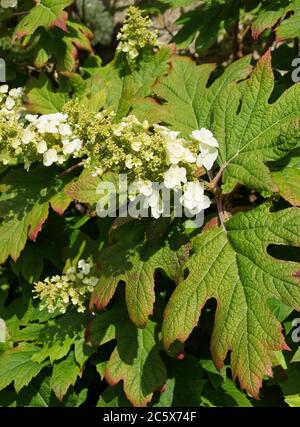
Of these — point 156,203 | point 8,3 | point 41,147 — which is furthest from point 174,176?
point 8,3

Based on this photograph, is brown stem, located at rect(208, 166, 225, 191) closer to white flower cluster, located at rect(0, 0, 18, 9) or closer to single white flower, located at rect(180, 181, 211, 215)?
single white flower, located at rect(180, 181, 211, 215)

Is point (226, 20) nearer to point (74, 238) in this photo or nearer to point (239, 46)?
point (239, 46)

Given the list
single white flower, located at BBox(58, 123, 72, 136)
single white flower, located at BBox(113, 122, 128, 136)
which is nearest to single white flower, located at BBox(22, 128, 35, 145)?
single white flower, located at BBox(58, 123, 72, 136)

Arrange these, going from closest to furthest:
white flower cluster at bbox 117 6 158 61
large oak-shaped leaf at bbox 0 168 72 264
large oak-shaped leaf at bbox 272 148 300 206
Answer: large oak-shaped leaf at bbox 272 148 300 206 → large oak-shaped leaf at bbox 0 168 72 264 → white flower cluster at bbox 117 6 158 61

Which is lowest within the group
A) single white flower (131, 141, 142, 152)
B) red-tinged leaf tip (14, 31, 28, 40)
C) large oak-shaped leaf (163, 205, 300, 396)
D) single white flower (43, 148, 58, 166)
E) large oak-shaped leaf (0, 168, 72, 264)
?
large oak-shaped leaf (0, 168, 72, 264)

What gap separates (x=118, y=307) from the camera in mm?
2768

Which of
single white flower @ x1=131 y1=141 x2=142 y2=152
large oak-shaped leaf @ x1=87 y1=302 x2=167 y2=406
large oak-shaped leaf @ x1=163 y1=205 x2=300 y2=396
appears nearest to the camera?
single white flower @ x1=131 y1=141 x2=142 y2=152

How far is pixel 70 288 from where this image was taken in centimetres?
268

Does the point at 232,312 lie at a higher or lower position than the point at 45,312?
higher

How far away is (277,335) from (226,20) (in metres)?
1.91

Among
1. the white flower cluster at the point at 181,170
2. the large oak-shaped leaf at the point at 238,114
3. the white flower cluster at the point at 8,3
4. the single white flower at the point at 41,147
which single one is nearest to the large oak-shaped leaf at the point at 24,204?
the single white flower at the point at 41,147

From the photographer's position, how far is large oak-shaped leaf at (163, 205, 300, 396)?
212 cm

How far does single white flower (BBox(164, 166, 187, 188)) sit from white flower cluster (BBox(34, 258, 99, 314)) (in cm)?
83
